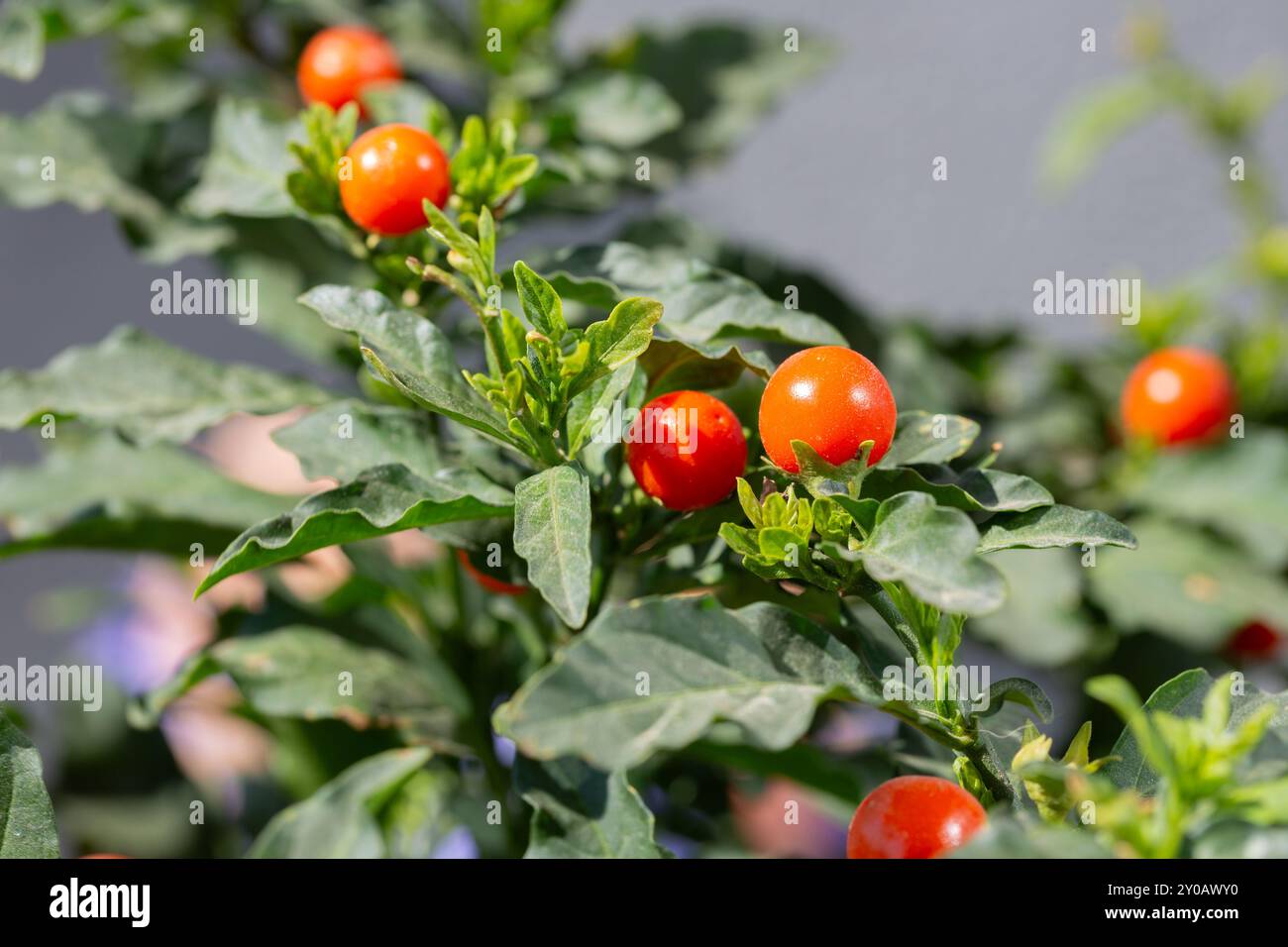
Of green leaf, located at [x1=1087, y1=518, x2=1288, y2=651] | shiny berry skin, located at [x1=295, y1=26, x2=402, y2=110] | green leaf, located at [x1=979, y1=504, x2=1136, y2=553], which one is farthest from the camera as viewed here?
green leaf, located at [x1=1087, y1=518, x2=1288, y2=651]

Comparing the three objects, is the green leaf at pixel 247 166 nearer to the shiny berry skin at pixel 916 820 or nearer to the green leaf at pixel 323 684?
the green leaf at pixel 323 684

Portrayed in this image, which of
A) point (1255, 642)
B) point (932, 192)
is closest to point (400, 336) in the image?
point (1255, 642)

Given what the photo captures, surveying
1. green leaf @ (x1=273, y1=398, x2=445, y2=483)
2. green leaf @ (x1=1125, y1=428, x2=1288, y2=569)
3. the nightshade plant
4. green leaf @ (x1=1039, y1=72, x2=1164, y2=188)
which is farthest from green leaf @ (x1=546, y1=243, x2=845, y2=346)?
green leaf @ (x1=1039, y1=72, x2=1164, y2=188)

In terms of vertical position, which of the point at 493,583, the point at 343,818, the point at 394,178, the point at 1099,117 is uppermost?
the point at 1099,117

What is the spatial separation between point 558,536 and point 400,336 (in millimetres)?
149

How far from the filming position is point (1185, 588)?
1053 millimetres

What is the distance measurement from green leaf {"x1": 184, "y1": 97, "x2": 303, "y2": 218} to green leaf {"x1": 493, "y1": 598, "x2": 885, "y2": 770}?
42 centimetres

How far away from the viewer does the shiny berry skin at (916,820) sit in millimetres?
480

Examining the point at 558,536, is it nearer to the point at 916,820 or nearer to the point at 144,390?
the point at 916,820

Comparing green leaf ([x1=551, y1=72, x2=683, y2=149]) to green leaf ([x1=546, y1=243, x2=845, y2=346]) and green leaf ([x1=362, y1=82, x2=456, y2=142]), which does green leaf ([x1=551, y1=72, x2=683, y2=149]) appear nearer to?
green leaf ([x1=362, y1=82, x2=456, y2=142])

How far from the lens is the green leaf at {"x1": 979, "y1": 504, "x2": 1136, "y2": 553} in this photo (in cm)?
50
